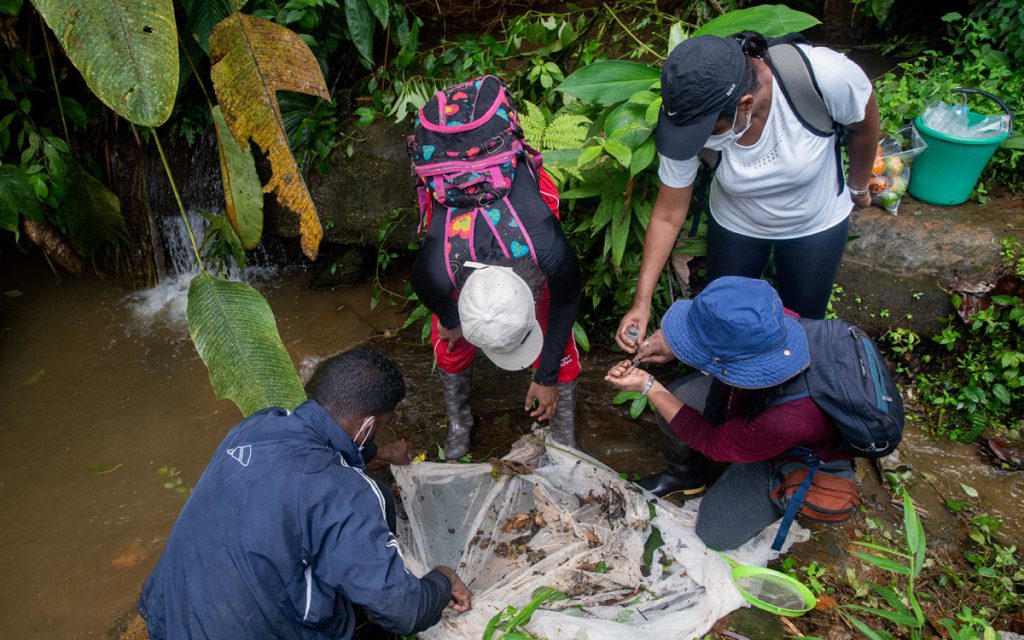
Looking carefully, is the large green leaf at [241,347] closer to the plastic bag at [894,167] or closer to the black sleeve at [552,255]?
the black sleeve at [552,255]

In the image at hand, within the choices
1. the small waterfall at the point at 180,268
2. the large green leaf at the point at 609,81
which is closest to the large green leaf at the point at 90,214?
the small waterfall at the point at 180,268

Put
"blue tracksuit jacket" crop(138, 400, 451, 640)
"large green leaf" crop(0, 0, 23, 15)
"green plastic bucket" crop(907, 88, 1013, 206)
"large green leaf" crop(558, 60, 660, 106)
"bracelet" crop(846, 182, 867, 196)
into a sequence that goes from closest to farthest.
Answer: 1. "blue tracksuit jacket" crop(138, 400, 451, 640)
2. "bracelet" crop(846, 182, 867, 196)
3. "large green leaf" crop(558, 60, 660, 106)
4. "green plastic bucket" crop(907, 88, 1013, 206)
5. "large green leaf" crop(0, 0, 23, 15)

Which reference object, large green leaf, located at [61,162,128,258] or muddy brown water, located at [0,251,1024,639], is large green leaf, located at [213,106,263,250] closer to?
muddy brown water, located at [0,251,1024,639]

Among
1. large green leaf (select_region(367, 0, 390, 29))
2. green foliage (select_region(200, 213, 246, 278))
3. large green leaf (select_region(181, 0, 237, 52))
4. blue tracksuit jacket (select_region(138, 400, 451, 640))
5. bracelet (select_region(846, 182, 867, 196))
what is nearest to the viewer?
blue tracksuit jacket (select_region(138, 400, 451, 640))

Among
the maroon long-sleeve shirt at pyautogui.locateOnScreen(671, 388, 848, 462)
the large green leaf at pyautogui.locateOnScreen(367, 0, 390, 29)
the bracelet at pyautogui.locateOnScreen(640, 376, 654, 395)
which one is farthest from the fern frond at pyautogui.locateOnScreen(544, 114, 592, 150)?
the large green leaf at pyautogui.locateOnScreen(367, 0, 390, 29)

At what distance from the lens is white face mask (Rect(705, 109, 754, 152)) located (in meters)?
1.98

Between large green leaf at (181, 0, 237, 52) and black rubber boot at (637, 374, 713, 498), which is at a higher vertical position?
large green leaf at (181, 0, 237, 52)

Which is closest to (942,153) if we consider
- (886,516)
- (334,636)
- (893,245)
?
(893,245)

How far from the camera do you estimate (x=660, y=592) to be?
221cm

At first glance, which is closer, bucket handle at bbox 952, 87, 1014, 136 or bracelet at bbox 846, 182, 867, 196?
bracelet at bbox 846, 182, 867, 196

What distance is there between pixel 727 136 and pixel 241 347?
1.94 meters

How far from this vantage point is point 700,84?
1821 millimetres

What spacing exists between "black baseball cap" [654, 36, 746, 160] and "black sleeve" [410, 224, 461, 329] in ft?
2.70

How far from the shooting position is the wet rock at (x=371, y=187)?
3926 mm
